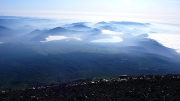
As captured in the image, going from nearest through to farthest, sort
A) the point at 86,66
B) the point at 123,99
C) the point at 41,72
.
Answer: the point at 123,99 → the point at 41,72 → the point at 86,66

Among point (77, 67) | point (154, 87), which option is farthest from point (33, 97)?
point (77, 67)

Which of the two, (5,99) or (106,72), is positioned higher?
(5,99)

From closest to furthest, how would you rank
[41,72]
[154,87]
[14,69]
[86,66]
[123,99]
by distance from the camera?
[123,99] < [154,87] < [41,72] < [14,69] < [86,66]

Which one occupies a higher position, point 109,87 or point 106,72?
point 109,87

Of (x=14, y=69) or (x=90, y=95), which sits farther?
(x=14, y=69)

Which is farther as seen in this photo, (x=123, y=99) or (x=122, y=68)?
(x=122, y=68)

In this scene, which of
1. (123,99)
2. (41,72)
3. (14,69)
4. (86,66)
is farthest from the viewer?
(86,66)

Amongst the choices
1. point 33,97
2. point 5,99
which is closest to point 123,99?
point 33,97

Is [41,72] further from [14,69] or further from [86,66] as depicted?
[86,66]

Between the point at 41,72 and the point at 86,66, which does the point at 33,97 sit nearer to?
the point at 41,72
